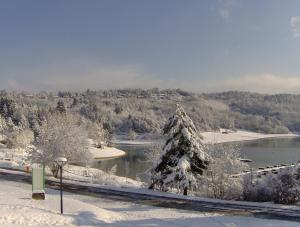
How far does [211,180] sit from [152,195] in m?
5.31

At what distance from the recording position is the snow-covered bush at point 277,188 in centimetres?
2908

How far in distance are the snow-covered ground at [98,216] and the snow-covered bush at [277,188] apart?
5.82 meters

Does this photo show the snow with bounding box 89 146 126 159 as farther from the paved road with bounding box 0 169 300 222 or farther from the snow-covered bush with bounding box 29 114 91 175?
the paved road with bounding box 0 169 300 222

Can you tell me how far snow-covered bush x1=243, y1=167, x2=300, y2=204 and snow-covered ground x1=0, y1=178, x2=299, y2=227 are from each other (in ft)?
19.1

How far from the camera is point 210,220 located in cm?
2359

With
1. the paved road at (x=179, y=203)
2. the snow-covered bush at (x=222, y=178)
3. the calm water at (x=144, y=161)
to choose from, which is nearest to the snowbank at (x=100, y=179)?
the paved road at (x=179, y=203)

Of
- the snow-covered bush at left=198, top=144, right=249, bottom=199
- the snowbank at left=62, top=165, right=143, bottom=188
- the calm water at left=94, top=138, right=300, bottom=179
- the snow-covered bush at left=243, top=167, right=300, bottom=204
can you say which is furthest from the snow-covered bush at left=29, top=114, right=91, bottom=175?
the snow-covered bush at left=243, top=167, right=300, bottom=204

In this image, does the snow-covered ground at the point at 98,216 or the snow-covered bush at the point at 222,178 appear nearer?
the snow-covered ground at the point at 98,216

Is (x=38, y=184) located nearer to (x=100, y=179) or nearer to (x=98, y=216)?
(x=98, y=216)

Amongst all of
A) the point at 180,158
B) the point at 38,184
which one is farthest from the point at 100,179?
the point at 38,184

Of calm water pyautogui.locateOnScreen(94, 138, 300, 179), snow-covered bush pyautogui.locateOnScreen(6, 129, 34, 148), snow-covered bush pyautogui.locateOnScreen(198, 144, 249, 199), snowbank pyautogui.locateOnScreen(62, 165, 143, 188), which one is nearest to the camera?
snow-covered bush pyautogui.locateOnScreen(198, 144, 249, 199)

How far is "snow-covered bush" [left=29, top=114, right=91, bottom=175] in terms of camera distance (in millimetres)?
47344

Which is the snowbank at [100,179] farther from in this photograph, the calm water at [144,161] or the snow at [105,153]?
the snow at [105,153]

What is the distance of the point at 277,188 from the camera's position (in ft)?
97.4
